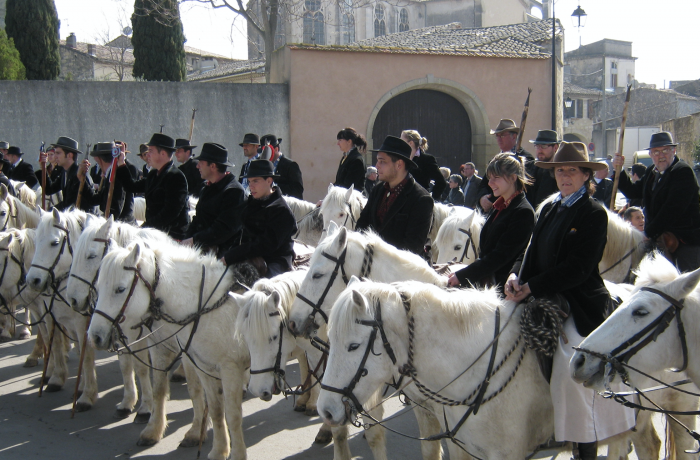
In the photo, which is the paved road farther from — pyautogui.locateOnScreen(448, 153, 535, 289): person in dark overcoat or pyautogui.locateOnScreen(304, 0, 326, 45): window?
pyautogui.locateOnScreen(304, 0, 326, 45): window

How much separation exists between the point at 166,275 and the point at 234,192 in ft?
4.16

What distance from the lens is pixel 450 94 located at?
18312mm

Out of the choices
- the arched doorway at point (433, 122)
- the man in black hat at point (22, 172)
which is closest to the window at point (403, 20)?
the arched doorway at point (433, 122)

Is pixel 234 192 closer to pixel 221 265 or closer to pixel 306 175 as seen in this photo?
pixel 221 265

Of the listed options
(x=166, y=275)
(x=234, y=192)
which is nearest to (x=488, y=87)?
(x=234, y=192)

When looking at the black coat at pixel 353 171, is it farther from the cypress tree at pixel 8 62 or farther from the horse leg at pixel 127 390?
the cypress tree at pixel 8 62

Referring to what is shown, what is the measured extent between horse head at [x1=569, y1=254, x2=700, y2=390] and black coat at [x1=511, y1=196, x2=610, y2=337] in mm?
438

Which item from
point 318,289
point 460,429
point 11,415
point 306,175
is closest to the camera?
point 460,429

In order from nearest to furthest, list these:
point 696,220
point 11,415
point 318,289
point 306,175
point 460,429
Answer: point 460,429
point 318,289
point 696,220
point 11,415
point 306,175

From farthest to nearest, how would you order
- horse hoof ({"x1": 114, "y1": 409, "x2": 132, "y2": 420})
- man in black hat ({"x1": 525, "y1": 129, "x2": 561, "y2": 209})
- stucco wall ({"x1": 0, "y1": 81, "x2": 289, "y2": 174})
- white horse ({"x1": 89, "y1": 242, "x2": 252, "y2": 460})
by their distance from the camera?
stucco wall ({"x1": 0, "y1": 81, "x2": 289, "y2": 174}) < man in black hat ({"x1": 525, "y1": 129, "x2": 561, "y2": 209}) < horse hoof ({"x1": 114, "y1": 409, "x2": 132, "y2": 420}) < white horse ({"x1": 89, "y1": 242, "x2": 252, "y2": 460})

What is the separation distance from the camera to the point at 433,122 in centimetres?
1814

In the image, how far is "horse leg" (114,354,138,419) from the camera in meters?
6.05

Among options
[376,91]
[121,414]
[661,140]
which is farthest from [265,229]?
[376,91]

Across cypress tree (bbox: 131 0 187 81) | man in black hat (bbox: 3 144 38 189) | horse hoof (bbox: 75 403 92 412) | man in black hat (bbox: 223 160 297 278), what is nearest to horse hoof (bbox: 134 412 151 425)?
horse hoof (bbox: 75 403 92 412)
